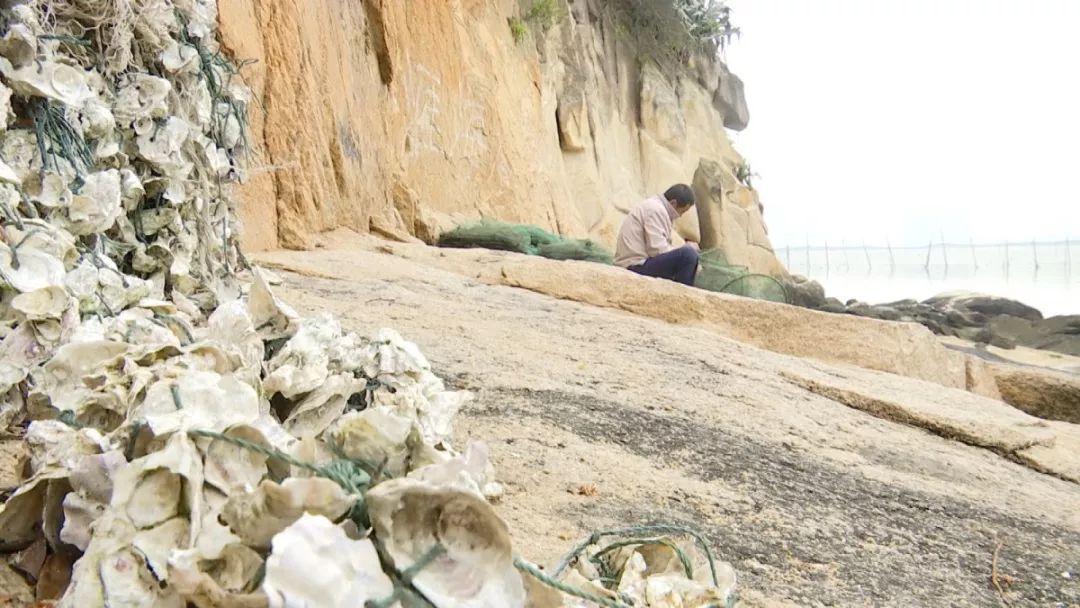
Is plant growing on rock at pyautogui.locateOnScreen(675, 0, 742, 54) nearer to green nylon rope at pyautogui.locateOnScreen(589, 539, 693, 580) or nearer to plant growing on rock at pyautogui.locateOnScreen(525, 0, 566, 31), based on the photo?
plant growing on rock at pyautogui.locateOnScreen(525, 0, 566, 31)

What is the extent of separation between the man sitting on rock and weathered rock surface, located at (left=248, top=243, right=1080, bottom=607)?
2298 millimetres

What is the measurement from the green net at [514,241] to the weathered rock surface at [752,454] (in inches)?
126

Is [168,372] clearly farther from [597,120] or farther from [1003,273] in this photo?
[1003,273]

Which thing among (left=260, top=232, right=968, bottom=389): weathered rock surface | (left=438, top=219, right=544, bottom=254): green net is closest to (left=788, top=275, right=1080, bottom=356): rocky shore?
(left=438, top=219, right=544, bottom=254): green net

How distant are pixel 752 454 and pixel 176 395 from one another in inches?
58.7

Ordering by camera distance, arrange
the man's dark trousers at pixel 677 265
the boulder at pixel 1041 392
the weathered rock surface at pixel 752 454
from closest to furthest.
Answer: the weathered rock surface at pixel 752 454 → the boulder at pixel 1041 392 → the man's dark trousers at pixel 677 265

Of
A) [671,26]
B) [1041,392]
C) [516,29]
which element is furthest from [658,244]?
[671,26]

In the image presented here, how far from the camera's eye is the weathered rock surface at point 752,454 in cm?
162

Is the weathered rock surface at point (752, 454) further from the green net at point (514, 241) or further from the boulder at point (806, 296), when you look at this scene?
the boulder at point (806, 296)

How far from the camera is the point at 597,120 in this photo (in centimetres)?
1297

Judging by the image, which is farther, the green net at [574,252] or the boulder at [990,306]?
the boulder at [990,306]

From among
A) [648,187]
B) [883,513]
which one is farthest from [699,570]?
[648,187]

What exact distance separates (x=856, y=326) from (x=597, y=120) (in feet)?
28.9

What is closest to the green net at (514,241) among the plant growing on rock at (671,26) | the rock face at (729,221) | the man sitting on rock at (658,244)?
the man sitting on rock at (658,244)
